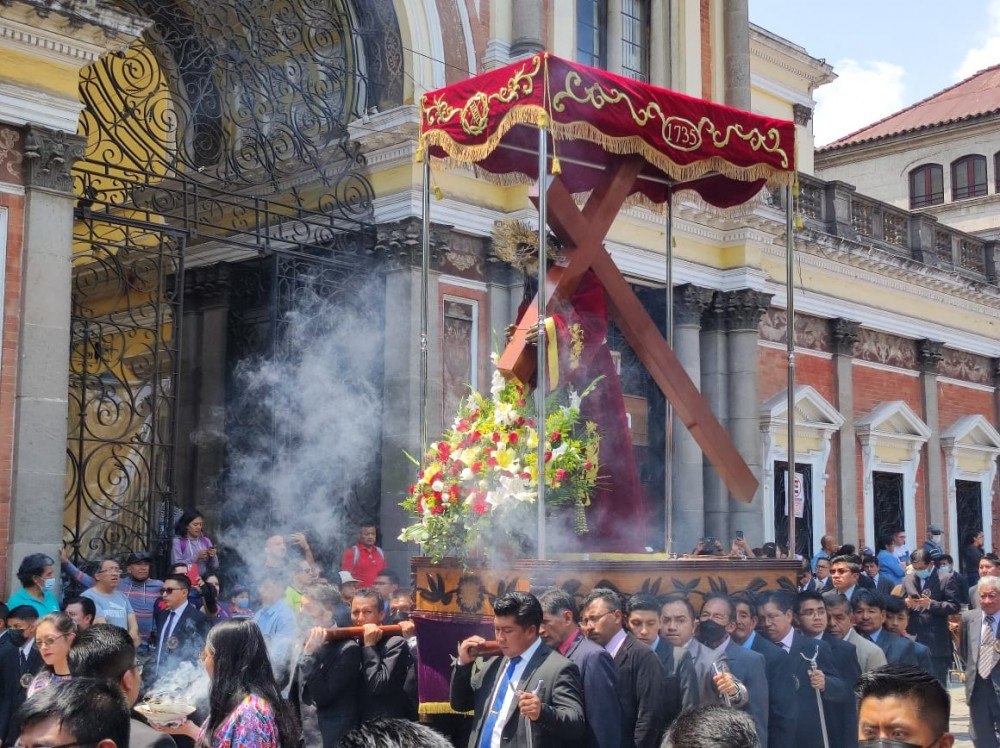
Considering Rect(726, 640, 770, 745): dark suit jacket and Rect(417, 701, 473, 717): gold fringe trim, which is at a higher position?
Rect(726, 640, 770, 745): dark suit jacket

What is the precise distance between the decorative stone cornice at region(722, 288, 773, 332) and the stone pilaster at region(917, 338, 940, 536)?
614cm

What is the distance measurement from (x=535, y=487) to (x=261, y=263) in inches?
418

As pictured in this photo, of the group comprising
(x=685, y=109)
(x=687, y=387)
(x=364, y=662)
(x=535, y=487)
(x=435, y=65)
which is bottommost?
(x=364, y=662)

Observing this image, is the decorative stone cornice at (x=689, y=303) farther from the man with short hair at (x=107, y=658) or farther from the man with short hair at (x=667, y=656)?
the man with short hair at (x=107, y=658)

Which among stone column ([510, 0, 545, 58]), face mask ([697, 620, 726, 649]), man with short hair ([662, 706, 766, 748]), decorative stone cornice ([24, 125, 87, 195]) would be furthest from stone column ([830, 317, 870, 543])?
man with short hair ([662, 706, 766, 748])

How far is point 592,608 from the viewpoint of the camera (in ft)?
19.7

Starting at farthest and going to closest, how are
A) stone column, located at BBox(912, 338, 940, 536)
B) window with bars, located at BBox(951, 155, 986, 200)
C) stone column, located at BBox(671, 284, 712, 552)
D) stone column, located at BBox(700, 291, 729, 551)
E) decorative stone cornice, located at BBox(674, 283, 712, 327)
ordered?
window with bars, located at BBox(951, 155, 986, 200) < stone column, located at BBox(912, 338, 940, 536) < stone column, located at BBox(700, 291, 729, 551) < decorative stone cornice, located at BBox(674, 283, 712, 327) < stone column, located at BBox(671, 284, 712, 552)

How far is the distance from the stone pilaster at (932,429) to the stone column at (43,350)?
17.5 metres

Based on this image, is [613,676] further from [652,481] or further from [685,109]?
[652,481]

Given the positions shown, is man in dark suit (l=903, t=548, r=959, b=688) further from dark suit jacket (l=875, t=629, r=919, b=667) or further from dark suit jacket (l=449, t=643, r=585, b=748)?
dark suit jacket (l=449, t=643, r=585, b=748)

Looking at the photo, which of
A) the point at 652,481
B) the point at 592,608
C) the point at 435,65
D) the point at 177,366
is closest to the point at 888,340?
the point at 652,481

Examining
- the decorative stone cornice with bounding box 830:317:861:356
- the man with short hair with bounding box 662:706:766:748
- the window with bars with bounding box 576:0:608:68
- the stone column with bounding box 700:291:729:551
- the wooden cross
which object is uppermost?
the window with bars with bounding box 576:0:608:68

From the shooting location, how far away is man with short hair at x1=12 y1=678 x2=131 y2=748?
3146mm

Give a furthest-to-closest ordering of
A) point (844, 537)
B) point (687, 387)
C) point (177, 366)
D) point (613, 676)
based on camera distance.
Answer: point (844, 537), point (177, 366), point (687, 387), point (613, 676)
